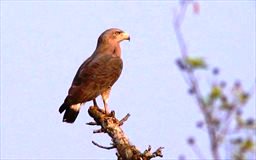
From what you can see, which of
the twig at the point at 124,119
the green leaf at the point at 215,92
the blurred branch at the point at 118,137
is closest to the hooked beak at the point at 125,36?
the blurred branch at the point at 118,137

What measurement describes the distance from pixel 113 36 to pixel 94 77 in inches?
58.5

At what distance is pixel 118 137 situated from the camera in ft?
21.3

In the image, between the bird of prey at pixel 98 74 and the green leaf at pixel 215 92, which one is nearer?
the green leaf at pixel 215 92

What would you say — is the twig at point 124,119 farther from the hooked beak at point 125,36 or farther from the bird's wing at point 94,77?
the hooked beak at point 125,36

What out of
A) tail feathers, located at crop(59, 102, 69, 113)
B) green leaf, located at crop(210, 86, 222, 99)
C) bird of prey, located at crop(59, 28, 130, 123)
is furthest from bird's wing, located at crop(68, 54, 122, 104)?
green leaf, located at crop(210, 86, 222, 99)

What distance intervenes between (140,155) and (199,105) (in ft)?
15.4

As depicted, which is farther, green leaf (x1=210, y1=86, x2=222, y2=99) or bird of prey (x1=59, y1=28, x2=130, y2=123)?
bird of prey (x1=59, y1=28, x2=130, y2=123)

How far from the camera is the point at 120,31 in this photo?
10492 millimetres

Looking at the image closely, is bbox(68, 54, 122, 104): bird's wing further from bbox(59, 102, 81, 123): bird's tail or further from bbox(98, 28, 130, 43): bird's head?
bbox(98, 28, 130, 43): bird's head

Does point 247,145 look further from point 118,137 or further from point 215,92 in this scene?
point 118,137

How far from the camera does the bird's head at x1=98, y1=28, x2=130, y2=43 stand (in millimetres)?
10180

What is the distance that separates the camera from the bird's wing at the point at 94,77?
27.5 feet

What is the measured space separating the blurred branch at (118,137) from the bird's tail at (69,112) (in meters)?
0.37

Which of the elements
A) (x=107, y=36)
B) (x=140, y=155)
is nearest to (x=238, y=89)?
(x=140, y=155)
